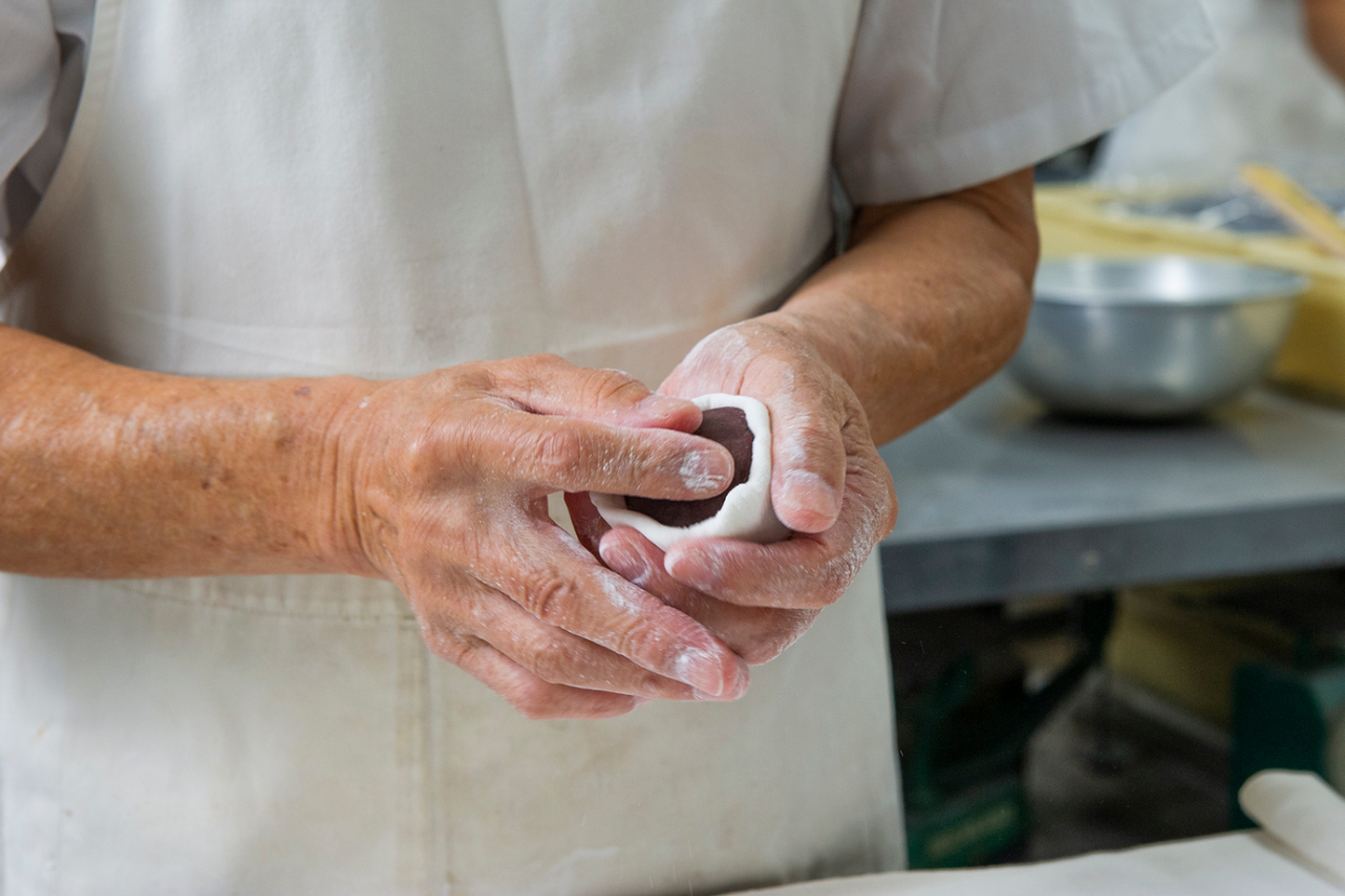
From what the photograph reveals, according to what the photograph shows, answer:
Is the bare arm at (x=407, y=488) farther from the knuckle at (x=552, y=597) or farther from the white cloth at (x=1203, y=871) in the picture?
the white cloth at (x=1203, y=871)

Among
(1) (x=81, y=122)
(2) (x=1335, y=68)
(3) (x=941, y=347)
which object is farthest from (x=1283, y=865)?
(2) (x=1335, y=68)

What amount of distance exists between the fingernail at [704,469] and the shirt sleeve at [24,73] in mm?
451

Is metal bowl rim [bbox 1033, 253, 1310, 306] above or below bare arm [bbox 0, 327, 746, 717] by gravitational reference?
below

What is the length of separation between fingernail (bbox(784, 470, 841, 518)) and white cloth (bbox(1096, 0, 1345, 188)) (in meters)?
3.03

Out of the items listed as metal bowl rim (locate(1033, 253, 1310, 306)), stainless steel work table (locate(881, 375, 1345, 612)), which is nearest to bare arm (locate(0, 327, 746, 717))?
stainless steel work table (locate(881, 375, 1345, 612))

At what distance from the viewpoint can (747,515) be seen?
532 millimetres

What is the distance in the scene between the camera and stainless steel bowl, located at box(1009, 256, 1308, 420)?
1480 mm

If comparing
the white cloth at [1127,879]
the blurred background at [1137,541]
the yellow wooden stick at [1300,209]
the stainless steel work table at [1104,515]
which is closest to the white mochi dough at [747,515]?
the white cloth at [1127,879]

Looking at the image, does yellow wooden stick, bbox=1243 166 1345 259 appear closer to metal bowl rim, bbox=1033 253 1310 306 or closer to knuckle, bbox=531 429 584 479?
metal bowl rim, bbox=1033 253 1310 306

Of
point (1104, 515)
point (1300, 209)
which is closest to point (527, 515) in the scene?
point (1104, 515)

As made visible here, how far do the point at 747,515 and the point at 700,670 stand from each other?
8 centimetres

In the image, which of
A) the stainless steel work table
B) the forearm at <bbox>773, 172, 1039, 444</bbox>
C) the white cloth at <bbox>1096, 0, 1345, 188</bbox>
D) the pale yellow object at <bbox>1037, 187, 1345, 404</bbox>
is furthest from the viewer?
the white cloth at <bbox>1096, 0, 1345, 188</bbox>

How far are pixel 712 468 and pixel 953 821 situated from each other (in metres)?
1.22

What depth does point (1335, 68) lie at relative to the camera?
2920 millimetres
